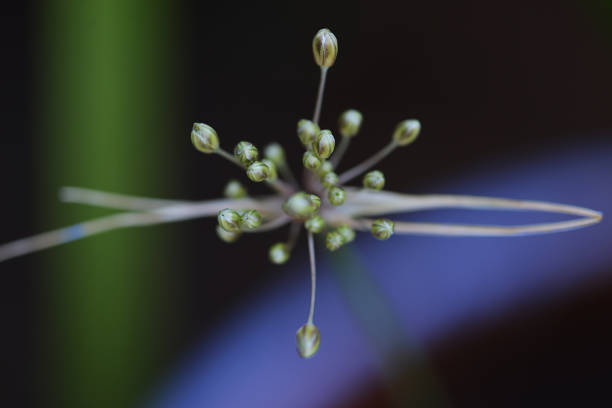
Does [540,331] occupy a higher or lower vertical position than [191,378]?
lower

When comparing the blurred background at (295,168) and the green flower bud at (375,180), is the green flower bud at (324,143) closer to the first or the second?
the green flower bud at (375,180)

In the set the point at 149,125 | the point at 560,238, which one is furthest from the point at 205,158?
the point at 560,238

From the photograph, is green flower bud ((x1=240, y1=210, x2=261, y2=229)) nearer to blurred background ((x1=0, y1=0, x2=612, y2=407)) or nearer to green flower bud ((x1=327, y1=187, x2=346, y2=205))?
green flower bud ((x1=327, y1=187, x2=346, y2=205))

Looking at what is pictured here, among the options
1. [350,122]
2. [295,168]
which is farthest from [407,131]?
[295,168]

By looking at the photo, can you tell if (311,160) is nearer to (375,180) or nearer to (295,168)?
(375,180)

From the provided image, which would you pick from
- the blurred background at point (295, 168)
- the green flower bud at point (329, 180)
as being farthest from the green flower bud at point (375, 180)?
the blurred background at point (295, 168)

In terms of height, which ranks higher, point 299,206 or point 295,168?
point 295,168

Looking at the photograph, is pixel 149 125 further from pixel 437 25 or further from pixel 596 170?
pixel 596 170
